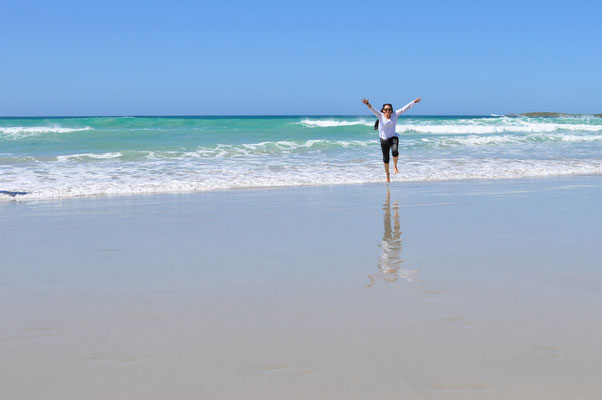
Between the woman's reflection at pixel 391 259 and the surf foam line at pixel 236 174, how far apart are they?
15.8 ft

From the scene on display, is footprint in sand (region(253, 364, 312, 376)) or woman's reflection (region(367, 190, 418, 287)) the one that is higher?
woman's reflection (region(367, 190, 418, 287))

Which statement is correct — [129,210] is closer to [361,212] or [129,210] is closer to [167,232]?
[167,232]

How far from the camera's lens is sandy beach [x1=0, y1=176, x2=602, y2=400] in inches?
95.2

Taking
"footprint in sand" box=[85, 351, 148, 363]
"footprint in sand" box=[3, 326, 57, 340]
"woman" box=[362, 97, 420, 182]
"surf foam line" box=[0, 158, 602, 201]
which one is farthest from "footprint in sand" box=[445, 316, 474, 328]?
"woman" box=[362, 97, 420, 182]

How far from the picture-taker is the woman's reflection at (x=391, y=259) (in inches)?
158

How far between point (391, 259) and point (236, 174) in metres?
7.81

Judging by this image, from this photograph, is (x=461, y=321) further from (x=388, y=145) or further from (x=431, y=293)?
(x=388, y=145)

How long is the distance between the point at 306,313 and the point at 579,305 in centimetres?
148

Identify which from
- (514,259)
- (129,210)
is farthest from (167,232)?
(514,259)

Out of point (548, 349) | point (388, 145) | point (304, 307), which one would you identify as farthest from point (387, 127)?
point (548, 349)

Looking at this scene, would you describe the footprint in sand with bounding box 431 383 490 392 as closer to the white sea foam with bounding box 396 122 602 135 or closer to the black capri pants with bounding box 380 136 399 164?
the black capri pants with bounding box 380 136 399 164

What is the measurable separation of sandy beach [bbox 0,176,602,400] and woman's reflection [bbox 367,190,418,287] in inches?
0.8

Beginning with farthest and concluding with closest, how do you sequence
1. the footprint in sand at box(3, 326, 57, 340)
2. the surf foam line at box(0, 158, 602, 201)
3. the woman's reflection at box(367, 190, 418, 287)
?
the surf foam line at box(0, 158, 602, 201) → the woman's reflection at box(367, 190, 418, 287) → the footprint in sand at box(3, 326, 57, 340)

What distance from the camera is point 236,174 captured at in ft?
39.7
